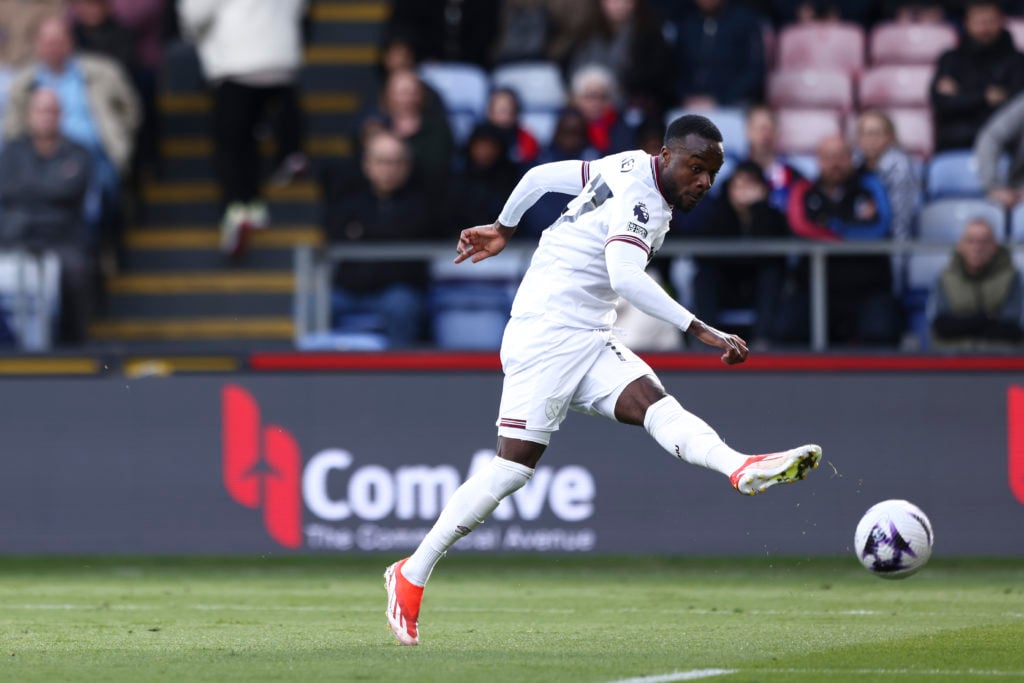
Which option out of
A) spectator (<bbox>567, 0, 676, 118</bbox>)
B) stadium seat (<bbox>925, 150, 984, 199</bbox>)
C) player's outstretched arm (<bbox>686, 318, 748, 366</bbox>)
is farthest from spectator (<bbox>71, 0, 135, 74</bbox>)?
player's outstretched arm (<bbox>686, 318, 748, 366</bbox>)

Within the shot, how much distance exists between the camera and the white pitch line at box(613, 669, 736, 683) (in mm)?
6730

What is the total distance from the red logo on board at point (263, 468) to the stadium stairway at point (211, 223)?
122 centimetres

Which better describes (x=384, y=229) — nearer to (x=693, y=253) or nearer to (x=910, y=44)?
(x=693, y=253)

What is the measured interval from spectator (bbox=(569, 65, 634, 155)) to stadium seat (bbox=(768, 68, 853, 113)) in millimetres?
1696

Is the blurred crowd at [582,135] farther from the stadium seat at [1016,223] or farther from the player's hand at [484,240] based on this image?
the player's hand at [484,240]

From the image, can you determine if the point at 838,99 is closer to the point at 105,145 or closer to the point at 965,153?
the point at 965,153

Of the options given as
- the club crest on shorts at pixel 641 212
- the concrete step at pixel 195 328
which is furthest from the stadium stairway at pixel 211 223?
the club crest on shorts at pixel 641 212

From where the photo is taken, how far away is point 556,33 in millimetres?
15586

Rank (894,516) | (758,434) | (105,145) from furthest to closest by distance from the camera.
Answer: (105,145)
(758,434)
(894,516)

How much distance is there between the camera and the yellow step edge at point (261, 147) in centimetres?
1619

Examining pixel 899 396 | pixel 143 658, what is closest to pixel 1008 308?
pixel 899 396

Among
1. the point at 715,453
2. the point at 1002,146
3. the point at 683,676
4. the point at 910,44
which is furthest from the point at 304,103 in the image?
the point at 683,676

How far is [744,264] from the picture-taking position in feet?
41.7

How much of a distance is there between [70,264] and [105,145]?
5.84 feet
